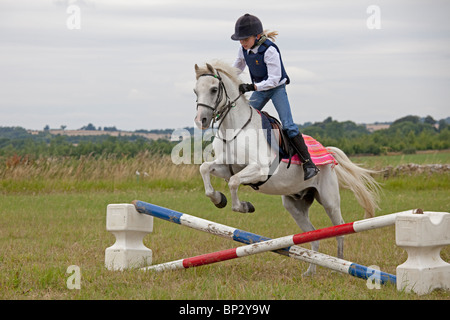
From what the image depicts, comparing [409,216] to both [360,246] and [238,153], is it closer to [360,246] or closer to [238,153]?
[238,153]

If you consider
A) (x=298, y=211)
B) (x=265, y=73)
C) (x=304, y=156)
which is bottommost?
(x=298, y=211)

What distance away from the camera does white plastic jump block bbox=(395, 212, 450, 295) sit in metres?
4.54

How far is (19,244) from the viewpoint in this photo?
7.68m

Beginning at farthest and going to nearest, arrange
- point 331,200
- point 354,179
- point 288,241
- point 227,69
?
point 354,179
point 331,200
point 227,69
point 288,241

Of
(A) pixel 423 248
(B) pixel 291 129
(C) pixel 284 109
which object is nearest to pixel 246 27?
(C) pixel 284 109

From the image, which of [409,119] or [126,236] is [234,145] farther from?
[409,119]

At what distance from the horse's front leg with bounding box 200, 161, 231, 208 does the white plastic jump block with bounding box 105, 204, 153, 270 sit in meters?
0.89

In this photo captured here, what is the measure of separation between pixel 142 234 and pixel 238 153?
1.39m

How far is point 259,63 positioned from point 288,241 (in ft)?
5.82

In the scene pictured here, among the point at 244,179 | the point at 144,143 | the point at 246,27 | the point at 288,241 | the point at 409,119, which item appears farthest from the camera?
the point at 409,119

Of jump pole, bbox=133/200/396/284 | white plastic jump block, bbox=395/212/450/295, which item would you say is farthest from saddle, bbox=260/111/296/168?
white plastic jump block, bbox=395/212/450/295

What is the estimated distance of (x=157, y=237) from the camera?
856 centimetres

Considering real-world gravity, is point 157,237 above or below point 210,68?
below

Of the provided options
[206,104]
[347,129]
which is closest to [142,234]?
[206,104]
